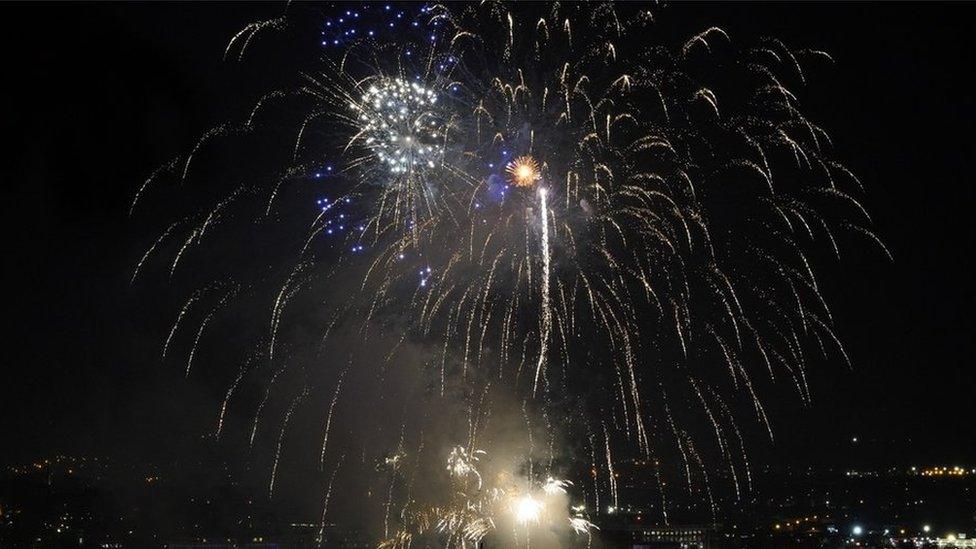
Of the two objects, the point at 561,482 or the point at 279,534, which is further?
the point at 279,534

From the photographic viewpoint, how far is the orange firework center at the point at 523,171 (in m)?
16.9

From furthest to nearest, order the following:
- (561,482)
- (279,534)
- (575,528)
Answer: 1. (279,534)
2. (575,528)
3. (561,482)

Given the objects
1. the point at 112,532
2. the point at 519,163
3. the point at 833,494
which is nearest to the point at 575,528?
the point at 519,163

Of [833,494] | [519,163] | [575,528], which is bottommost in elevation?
[575,528]

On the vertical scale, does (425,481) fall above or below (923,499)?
below

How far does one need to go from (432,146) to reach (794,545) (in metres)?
42.0

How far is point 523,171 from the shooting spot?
17.1 metres

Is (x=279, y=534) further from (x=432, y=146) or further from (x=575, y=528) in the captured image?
(x=432, y=146)

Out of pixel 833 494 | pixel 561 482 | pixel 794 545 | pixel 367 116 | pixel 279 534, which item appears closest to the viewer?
pixel 367 116

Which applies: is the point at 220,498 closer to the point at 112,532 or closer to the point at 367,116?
the point at 112,532

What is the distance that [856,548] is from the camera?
51219mm

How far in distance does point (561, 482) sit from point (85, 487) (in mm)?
47053

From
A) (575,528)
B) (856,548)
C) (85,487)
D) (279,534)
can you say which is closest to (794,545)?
(856,548)

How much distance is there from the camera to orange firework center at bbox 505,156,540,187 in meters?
16.9
